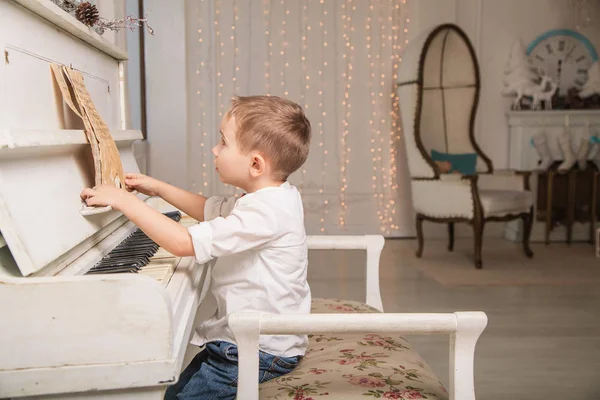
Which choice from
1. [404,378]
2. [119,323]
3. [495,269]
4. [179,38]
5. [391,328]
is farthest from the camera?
[179,38]

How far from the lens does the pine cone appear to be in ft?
5.94

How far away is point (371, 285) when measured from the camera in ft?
6.39

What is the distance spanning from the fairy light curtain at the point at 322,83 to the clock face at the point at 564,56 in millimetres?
1234

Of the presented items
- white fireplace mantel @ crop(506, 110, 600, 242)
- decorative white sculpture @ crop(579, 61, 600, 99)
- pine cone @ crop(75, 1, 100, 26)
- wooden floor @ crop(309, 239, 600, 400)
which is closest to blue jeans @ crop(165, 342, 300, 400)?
pine cone @ crop(75, 1, 100, 26)

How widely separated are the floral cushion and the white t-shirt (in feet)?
0.25

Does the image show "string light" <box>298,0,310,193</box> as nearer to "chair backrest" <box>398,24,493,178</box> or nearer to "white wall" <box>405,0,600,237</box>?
"chair backrest" <box>398,24,493,178</box>

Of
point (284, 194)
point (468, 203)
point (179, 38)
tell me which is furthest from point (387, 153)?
point (284, 194)

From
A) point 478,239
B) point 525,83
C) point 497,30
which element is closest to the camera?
point 478,239

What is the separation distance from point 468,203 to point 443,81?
127 cm

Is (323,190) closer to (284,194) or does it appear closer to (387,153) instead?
(387,153)

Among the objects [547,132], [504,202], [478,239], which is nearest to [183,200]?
[478,239]

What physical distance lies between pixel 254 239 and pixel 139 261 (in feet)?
0.80

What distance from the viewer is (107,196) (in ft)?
4.36

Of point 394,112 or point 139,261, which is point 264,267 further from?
point 394,112
